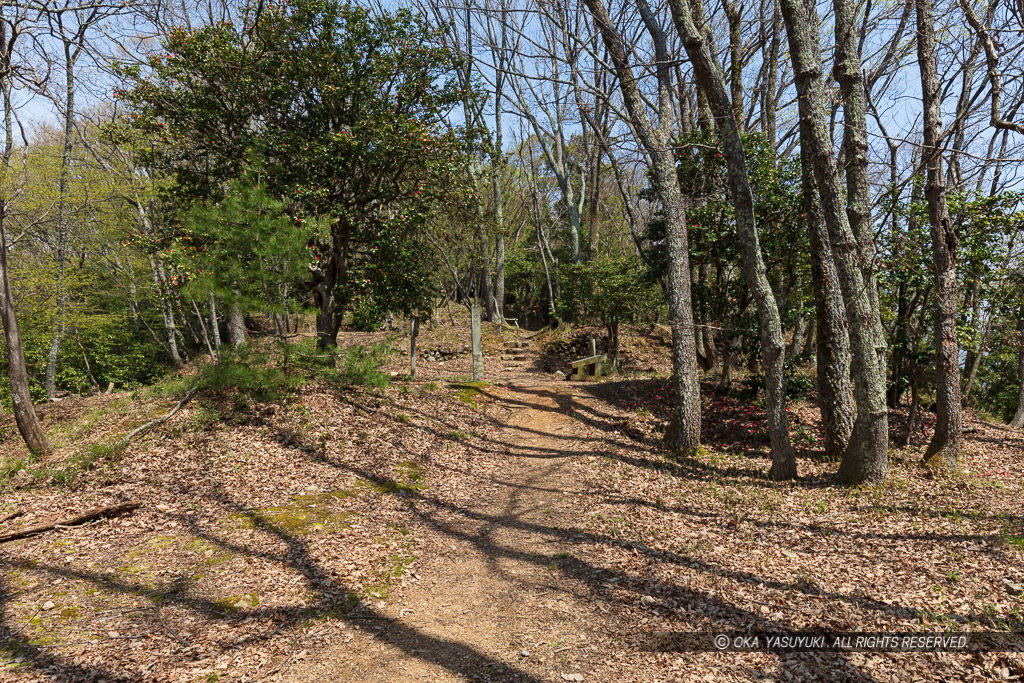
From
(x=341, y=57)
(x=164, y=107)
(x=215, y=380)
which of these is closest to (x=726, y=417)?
(x=215, y=380)

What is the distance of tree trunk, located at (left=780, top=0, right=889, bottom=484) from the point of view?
660 cm

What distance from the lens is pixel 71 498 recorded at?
20.3 feet

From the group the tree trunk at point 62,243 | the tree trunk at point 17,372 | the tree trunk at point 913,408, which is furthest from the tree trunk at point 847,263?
the tree trunk at point 62,243

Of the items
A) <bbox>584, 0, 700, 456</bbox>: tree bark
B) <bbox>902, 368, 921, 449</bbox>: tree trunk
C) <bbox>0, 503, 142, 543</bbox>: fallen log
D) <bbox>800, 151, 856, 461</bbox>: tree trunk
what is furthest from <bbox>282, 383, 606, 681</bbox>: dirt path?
<bbox>902, 368, 921, 449</bbox>: tree trunk

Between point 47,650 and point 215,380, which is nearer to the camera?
point 47,650

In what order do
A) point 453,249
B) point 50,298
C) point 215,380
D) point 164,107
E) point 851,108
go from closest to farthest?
1. point 851,108
2. point 215,380
3. point 164,107
4. point 50,298
5. point 453,249

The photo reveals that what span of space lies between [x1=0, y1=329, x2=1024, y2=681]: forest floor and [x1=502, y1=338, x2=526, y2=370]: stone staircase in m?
9.13

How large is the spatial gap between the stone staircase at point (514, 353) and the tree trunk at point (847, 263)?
1240 cm

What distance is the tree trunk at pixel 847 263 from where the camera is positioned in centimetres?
660

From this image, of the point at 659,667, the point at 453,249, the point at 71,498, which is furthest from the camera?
the point at 453,249

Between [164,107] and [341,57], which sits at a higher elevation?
[341,57]

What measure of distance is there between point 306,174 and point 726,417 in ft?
35.5

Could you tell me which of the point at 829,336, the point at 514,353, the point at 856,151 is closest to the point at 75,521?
the point at 829,336

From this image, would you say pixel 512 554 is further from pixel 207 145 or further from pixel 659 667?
pixel 207 145
